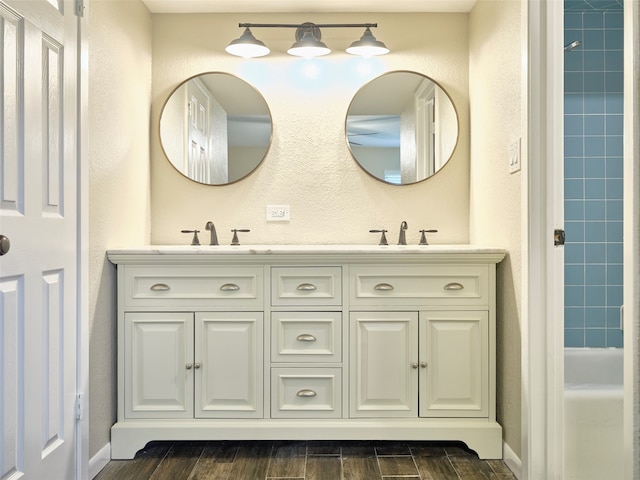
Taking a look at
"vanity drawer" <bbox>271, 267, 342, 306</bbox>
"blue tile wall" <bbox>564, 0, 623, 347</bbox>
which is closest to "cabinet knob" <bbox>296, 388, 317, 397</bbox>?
"vanity drawer" <bbox>271, 267, 342, 306</bbox>

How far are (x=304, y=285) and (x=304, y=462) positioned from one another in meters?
0.73

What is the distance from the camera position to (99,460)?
7.41 ft

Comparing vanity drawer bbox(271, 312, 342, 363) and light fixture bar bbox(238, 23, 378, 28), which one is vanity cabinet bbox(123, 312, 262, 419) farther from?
light fixture bar bbox(238, 23, 378, 28)

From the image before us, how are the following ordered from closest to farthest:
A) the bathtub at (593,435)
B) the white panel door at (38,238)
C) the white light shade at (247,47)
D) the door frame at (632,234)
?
the door frame at (632,234)
the white panel door at (38,238)
the bathtub at (593,435)
the white light shade at (247,47)

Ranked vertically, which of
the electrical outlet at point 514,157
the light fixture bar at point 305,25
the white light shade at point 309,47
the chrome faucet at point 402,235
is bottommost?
the chrome faucet at point 402,235

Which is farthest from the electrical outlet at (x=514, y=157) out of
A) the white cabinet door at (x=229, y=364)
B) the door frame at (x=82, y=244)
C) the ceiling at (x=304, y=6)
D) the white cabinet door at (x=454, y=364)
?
the door frame at (x=82, y=244)

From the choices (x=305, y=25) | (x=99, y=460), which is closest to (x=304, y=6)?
(x=305, y=25)

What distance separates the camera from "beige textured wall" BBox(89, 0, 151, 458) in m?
2.23

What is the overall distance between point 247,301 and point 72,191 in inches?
32.9

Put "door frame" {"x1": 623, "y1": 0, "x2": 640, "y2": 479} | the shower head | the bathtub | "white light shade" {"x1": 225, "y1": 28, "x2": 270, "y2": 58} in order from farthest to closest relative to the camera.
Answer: the shower head, "white light shade" {"x1": 225, "y1": 28, "x2": 270, "y2": 58}, the bathtub, "door frame" {"x1": 623, "y1": 0, "x2": 640, "y2": 479}

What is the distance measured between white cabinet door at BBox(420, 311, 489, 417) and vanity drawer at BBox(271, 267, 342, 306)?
1.30 feet

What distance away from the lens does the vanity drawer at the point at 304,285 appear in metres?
2.44

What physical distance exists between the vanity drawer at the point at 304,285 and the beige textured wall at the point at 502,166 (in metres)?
0.73

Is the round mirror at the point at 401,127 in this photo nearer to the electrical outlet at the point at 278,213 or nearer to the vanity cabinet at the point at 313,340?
the electrical outlet at the point at 278,213
